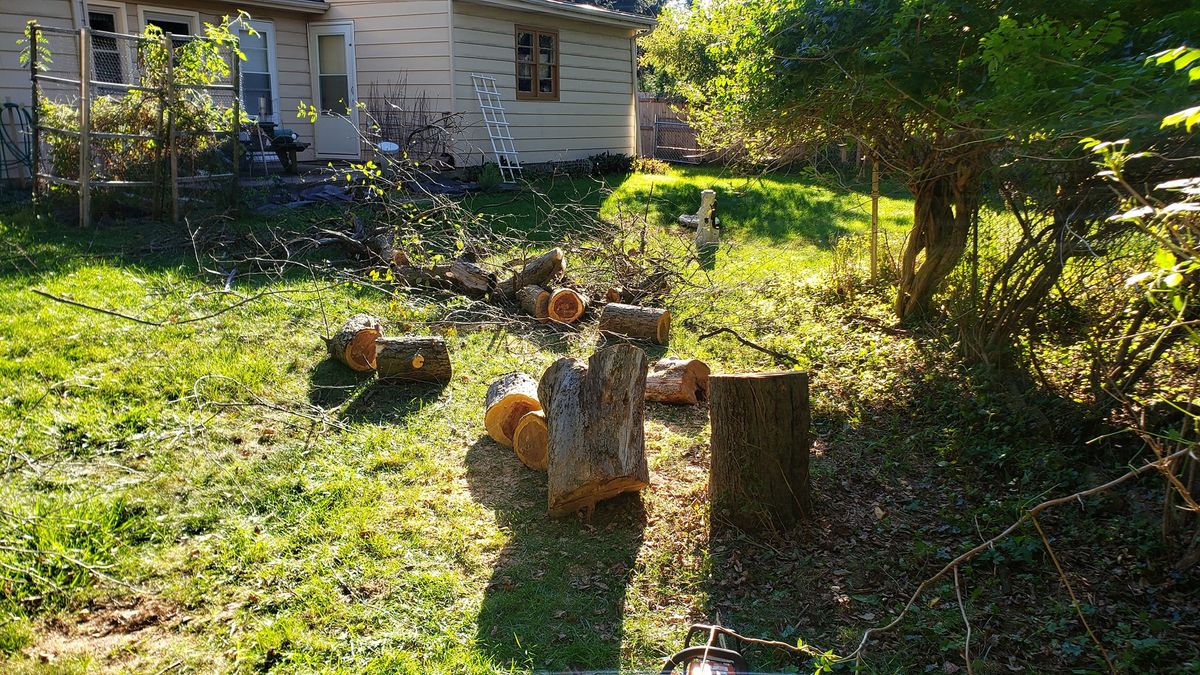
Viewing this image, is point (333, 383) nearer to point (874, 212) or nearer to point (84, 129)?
point (874, 212)

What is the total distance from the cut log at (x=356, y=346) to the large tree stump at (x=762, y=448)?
10.2ft

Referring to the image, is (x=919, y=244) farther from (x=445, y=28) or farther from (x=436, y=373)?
(x=445, y=28)

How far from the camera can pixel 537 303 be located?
25.2 ft

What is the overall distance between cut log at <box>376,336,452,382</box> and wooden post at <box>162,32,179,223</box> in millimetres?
5569

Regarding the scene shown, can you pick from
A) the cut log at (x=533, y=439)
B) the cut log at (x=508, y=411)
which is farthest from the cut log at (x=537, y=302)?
the cut log at (x=533, y=439)

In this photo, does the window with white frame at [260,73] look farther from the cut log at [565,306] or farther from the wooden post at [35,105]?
the cut log at [565,306]

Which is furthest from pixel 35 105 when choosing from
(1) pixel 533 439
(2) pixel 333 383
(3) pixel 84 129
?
(1) pixel 533 439

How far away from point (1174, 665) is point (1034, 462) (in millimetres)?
1554

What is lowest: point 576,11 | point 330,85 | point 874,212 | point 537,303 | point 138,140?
point 537,303

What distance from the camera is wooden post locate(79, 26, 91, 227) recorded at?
9352mm

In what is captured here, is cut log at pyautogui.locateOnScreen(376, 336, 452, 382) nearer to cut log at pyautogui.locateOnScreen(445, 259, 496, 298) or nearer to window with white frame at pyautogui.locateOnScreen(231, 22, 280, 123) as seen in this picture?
cut log at pyautogui.locateOnScreen(445, 259, 496, 298)

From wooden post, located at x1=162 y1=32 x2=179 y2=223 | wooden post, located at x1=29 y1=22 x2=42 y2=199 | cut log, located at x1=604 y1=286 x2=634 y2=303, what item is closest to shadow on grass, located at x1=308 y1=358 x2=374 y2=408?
cut log, located at x1=604 y1=286 x2=634 y2=303

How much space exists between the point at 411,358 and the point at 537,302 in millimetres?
1857

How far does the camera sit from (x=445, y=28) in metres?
14.9
